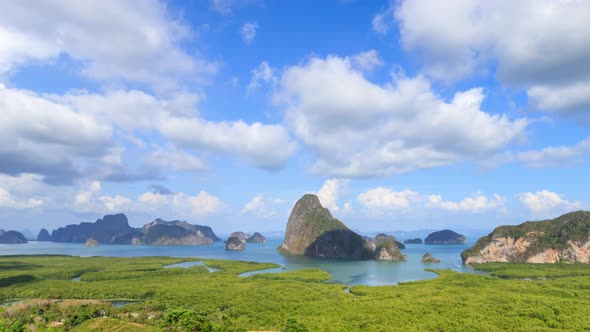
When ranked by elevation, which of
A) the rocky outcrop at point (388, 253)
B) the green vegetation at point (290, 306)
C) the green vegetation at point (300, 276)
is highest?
the rocky outcrop at point (388, 253)

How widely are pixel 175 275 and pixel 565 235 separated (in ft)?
454

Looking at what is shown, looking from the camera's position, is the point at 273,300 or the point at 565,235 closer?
the point at 273,300

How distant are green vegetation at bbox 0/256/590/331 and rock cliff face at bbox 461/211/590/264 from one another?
4623cm

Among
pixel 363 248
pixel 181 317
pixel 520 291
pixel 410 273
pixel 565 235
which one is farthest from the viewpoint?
pixel 363 248

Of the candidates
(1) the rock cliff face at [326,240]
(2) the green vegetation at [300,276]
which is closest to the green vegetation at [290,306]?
(2) the green vegetation at [300,276]

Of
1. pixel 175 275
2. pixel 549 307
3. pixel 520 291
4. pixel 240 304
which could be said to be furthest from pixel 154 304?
pixel 520 291

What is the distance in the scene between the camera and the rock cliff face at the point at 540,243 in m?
127

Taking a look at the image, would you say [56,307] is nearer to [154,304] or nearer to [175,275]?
[154,304]

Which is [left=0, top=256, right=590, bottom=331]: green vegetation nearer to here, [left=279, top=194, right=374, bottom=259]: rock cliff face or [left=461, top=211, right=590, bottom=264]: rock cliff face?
[left=461, top=211, right=590, bottom=264]: rock cliff face

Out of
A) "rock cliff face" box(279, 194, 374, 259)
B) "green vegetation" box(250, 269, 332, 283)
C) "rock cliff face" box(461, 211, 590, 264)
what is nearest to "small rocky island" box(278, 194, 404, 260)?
"rock cliff face" box(279, 194, 374, 259)

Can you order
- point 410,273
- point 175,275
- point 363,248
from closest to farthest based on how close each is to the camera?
point 175,275, point 410,273, point 363,248

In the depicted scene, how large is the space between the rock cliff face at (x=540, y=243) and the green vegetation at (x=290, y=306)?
46.2 meters

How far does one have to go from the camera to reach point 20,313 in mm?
57844

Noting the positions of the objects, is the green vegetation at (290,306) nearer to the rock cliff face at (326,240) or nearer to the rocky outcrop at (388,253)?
the rocky outcrop at (388,253)
